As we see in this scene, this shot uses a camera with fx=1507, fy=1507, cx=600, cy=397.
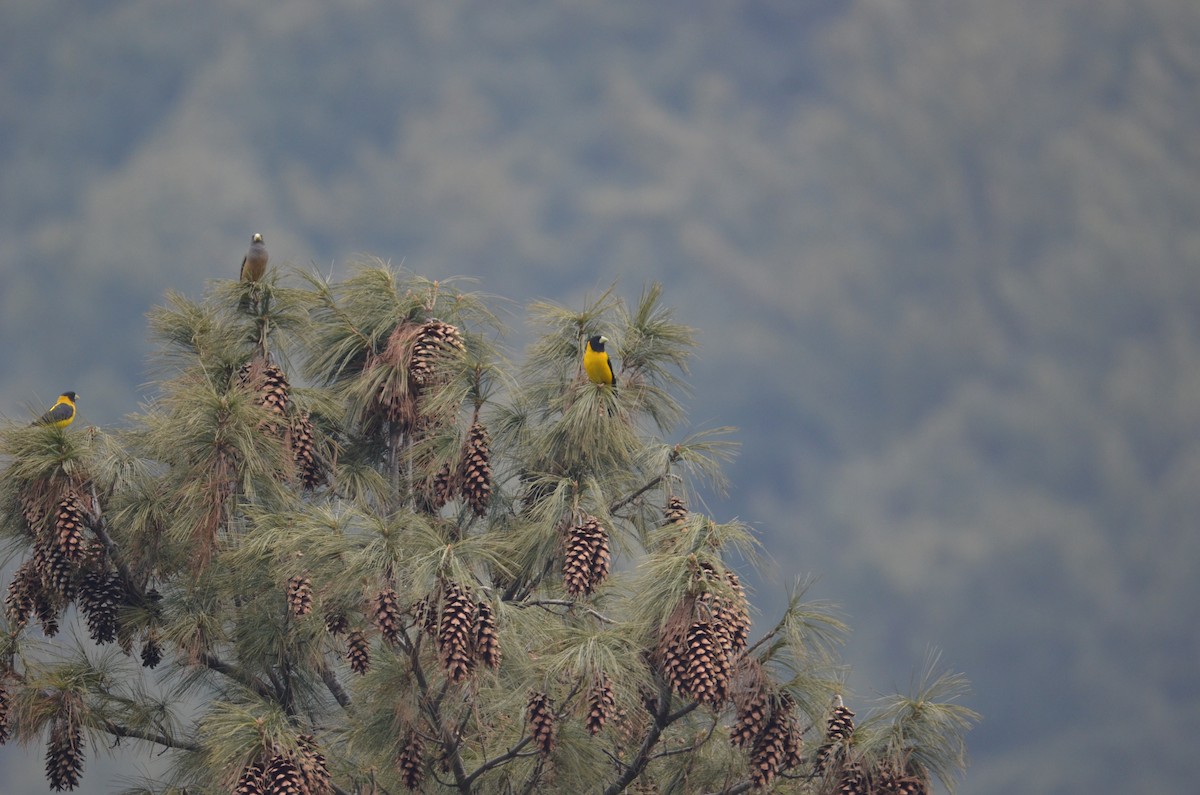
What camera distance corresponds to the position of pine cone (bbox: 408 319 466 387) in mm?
5262

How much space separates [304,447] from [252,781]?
1.38 m

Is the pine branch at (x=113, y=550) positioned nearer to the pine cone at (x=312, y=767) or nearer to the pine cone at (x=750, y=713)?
the pine cone at (x=312, y=767)

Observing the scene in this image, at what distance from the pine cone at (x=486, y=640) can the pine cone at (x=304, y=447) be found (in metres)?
1.27

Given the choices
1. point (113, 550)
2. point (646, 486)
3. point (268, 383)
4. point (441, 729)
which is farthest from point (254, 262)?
point (441, 729)

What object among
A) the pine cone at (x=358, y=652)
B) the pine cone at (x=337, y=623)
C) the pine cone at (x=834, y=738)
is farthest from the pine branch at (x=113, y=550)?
the pine cone at (x=834, y=738)

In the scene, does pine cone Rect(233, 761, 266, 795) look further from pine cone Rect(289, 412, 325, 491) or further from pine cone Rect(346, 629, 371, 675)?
pine cone Rect(289, 412, 325, 491)

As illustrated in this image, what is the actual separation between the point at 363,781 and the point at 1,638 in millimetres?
1259

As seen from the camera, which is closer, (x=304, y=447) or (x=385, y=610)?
(x=385, y=610)

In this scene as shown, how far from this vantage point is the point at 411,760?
4.41 meters

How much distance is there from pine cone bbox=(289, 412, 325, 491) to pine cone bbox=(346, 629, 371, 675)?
765mm

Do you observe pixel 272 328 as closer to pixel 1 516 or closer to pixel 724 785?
pixel 1 516

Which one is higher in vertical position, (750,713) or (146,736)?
(750,713)

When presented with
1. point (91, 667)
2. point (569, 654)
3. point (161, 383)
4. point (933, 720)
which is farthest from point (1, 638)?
point (933, 720)

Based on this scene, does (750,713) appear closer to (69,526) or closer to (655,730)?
(655,730)
